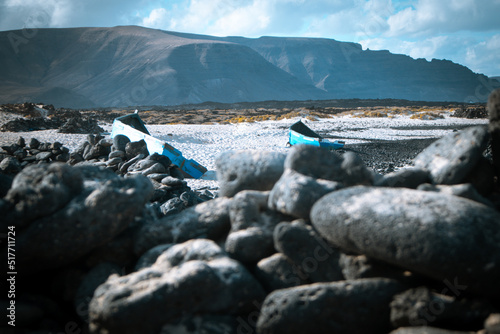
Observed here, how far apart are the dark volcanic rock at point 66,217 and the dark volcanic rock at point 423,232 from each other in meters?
2.07

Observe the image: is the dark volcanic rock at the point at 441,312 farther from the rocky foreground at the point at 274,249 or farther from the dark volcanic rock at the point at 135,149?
the dark volcanic rock at the point at 135,149

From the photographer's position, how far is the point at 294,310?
301cm

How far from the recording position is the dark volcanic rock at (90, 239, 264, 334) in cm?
295

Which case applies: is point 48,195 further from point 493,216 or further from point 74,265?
point 493,216

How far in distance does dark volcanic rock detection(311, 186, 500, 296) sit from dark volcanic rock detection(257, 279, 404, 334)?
30cm

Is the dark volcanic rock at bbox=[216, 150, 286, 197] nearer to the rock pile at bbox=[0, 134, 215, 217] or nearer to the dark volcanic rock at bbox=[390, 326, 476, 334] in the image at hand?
the dark volcanic rock at bbox=[390, 326, 476, 334]

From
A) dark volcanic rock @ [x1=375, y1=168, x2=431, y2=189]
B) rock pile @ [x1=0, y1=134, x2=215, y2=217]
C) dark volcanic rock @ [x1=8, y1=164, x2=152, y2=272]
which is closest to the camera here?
dark volcanic rock @ [x1=8, y1=164, x2=152, y2=272]

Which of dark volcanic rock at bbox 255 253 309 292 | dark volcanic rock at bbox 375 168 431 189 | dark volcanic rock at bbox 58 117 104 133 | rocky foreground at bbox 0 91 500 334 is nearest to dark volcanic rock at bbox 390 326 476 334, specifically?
rocky foreground at bbox 0 91 500 334

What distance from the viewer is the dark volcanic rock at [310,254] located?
3.41m

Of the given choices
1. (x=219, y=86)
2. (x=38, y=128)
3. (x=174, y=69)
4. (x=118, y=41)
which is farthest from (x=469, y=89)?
(x=38, y=128)

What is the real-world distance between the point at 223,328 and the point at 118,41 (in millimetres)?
169226

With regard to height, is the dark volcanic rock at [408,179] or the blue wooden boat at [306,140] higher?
the dark volcanic rock at [408,179]

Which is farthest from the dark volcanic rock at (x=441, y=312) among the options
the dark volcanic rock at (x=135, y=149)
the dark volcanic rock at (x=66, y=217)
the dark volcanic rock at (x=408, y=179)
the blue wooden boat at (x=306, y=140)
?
the blue wooden boat at (x=306, y=140)

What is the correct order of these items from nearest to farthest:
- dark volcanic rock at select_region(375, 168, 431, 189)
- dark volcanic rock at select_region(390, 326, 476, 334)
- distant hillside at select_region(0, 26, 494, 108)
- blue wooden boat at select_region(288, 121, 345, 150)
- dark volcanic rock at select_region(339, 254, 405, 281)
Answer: dark volcanic rock at select_region(390, 326, 476, 334), dark volcanic rock at select_region(339, 254, 405, 281), dark volcanic rock at select_region(375, 168, 431, 189), blue wooden boat at select_region(288, 121, 345, 150), distant hillside at select_region(0, 26, 494, 108)
